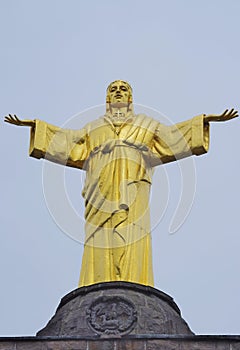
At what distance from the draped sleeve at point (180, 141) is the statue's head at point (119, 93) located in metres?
0.93

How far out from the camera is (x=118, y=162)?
20.8 m

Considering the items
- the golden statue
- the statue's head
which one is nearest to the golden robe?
the golden statue

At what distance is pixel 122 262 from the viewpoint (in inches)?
774

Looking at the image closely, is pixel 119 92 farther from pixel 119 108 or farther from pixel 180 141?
pixel 180 141

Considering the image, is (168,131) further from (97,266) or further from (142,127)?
(97,266)

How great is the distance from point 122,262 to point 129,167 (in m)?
1.82

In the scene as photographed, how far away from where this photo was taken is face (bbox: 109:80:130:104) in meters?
22.0

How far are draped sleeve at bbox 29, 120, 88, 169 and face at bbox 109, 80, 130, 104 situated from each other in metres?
0.87

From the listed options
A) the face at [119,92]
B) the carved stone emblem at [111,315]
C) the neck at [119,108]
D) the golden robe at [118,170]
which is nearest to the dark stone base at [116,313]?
the carved stone emblem at [111,315]

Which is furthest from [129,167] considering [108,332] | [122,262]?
[108,332]

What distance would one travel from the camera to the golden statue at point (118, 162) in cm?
1983

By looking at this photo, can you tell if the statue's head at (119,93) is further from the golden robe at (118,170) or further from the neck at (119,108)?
the golden robe at (118,170)

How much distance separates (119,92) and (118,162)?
5.73 ft

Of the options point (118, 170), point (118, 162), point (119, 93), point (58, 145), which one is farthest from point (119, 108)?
point (118, 170)
